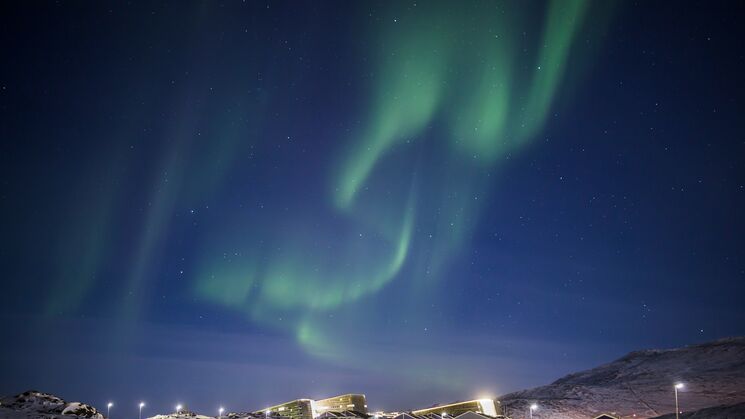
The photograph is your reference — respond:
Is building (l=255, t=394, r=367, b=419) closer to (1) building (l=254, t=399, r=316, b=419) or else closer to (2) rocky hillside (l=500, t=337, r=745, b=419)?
(1) building (l=254, t=399, r=316, b=419)

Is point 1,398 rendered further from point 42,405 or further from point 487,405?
point 487,405

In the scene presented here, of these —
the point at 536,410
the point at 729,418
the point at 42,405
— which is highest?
the point at 42,405

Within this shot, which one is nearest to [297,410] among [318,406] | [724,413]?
[318,406]

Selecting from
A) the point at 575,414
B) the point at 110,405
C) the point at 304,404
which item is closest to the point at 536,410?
the point at 575,414

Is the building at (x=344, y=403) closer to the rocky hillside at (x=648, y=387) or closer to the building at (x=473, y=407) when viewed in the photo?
the building at (x=473, y=407)

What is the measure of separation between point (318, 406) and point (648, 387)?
88.6m

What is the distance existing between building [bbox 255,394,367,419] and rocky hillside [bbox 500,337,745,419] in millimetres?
39772

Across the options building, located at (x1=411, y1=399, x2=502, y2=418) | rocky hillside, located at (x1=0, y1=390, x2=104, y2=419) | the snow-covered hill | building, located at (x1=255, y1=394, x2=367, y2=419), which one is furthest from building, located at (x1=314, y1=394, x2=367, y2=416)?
the snow-covered hill

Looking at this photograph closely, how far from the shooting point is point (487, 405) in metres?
128

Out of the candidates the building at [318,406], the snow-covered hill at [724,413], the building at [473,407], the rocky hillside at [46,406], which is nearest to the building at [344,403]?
the building at [318,406]

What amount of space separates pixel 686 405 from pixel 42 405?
400 ft

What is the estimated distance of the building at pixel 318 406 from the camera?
14200 cm

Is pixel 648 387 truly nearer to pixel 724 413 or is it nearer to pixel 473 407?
pixel 473 407

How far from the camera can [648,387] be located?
151500 mm
